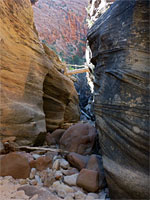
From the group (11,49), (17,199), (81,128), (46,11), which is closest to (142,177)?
(17,199)

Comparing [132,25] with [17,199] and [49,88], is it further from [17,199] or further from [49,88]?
[49,88]

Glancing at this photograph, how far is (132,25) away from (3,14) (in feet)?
10.1

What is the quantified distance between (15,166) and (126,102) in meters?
2.05

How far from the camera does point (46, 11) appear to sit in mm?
39344

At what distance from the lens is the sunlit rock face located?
36.2m

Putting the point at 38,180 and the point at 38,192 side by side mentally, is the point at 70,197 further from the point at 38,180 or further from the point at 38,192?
the point at 38,180

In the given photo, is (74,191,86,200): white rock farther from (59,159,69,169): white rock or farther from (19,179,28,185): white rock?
(19,179,28,185): white rock

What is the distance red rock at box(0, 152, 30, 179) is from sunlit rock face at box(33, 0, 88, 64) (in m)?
32.7

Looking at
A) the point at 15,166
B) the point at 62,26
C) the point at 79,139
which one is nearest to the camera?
the point at 15,166

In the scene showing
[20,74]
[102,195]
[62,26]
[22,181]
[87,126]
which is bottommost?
[102,195]

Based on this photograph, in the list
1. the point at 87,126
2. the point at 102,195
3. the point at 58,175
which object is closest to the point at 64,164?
the point at 58,175

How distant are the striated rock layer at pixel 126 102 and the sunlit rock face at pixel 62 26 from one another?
32392 mm

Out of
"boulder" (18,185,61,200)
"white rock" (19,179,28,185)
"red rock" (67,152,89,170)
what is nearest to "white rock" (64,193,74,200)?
"boulder" (18,185,61,200)

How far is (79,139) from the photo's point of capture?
3.37 metres
